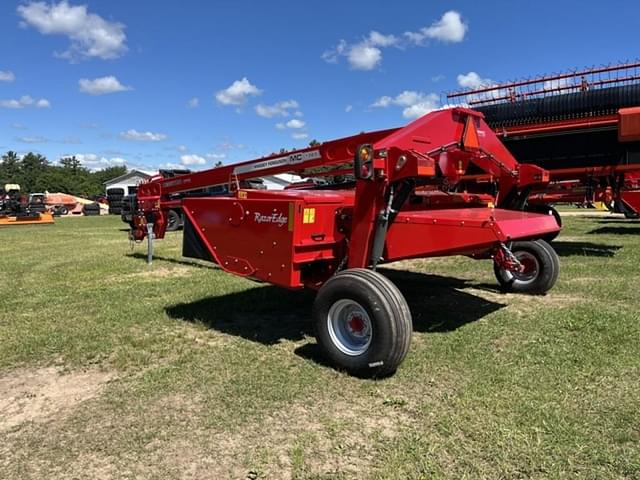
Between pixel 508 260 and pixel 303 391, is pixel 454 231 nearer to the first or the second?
pixel 508 260

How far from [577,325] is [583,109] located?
20.4 feet

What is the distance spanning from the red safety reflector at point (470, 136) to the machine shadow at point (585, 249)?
5662mm

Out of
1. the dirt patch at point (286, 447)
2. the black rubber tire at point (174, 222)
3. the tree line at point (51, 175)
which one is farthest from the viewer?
the tree line at point (51, 175)

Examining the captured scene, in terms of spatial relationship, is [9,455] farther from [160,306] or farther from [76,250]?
[76,250]

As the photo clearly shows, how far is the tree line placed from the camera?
9206 cm

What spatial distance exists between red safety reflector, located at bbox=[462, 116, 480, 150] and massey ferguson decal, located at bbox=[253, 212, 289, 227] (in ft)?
5.93

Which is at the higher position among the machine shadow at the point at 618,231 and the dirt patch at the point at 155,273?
the machine shadow at the point at 618,231

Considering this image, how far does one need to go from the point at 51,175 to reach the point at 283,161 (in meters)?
102

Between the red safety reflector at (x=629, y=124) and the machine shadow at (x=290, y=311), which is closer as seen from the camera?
the machine shadow at (x=290, y=311)

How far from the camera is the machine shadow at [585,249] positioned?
992 centimetres

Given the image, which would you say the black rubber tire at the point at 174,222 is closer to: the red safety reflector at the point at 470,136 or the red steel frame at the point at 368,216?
the red steel frame at the point at 368,216

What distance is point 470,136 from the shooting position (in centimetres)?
509

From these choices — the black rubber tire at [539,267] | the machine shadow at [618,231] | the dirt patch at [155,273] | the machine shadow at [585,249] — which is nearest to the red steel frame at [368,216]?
the black rubber tire at [539,267]

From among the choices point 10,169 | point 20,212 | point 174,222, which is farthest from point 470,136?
point 10,169
